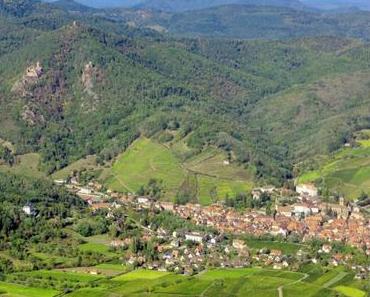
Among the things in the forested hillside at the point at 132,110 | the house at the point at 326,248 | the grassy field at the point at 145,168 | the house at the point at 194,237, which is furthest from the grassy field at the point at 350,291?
the forested hillside at the point at 132,110

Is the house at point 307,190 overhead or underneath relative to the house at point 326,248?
underneath

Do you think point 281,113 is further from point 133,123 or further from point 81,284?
point 81,284

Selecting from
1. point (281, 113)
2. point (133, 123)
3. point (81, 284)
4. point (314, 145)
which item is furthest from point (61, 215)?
point (281, 113)

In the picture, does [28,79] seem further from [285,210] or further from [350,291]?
[350,291]

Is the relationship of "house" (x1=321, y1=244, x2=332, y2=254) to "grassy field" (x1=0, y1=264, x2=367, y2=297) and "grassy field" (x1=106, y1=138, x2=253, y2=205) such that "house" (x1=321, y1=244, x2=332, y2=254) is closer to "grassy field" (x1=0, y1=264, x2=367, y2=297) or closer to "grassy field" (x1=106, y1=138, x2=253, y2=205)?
"grassy field" (x1=0, y1=264, x2=367, y2=297)

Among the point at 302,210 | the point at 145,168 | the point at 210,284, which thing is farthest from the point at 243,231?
the point at 145,168

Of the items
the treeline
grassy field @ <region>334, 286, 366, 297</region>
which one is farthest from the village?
grassy field @ <region>334, 286, 366, 297</region>

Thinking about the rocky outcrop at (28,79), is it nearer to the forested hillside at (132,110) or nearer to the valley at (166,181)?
the forested hillside at (132,110)
